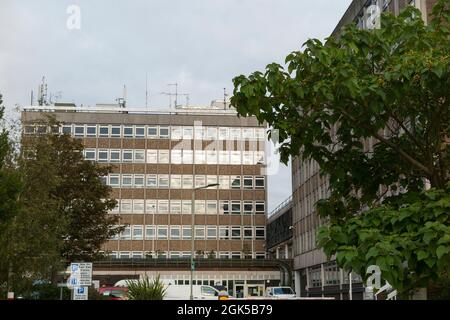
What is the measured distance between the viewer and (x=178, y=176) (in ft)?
308

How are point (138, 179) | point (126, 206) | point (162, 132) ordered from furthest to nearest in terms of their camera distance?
point (162, 132) < point (138, 179) < point (126, 206)

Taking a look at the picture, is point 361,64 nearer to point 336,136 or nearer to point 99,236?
point 336,136

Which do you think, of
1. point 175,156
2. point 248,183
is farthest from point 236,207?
point 175,156

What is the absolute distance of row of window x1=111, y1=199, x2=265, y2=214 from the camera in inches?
3637

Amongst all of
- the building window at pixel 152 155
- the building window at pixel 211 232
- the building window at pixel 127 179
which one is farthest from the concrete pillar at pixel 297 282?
the building window at pixel 127 179

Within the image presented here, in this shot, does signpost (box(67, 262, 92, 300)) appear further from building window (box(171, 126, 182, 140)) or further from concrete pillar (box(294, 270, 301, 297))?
building window (box(171, 126, 182, 140))

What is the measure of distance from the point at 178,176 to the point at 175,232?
7786mm

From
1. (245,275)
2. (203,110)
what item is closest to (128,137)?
(203,110)

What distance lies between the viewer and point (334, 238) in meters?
6.42

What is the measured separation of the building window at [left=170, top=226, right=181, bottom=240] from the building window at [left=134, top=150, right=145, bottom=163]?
1030 cm

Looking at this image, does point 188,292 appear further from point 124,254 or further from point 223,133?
point 223,133

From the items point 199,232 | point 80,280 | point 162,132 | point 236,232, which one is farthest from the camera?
point 162,132

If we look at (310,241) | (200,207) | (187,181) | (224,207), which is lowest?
(310,241)
